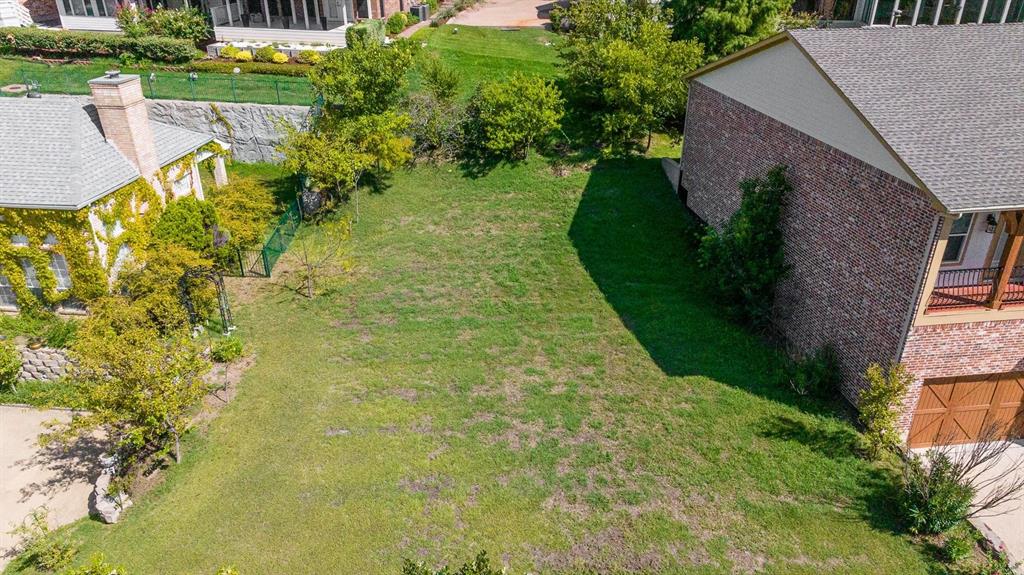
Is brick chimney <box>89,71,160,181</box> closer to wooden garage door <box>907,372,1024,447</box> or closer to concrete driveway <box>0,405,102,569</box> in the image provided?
concrete driveway <box>0,405,102,569</box>

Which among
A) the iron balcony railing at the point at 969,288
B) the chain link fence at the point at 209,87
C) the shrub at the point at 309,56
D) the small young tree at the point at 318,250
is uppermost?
the shrub at the point at 309,56

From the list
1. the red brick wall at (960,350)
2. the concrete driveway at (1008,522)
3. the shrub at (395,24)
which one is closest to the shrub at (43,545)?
the red brick wall at (960,350)

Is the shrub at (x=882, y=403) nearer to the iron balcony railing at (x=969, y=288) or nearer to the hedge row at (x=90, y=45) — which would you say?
the iron balcony railing at (x=969, y=288)

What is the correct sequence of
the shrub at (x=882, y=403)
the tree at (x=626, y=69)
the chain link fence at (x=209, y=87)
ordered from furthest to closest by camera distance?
the chain link fence at (x=209, y=87)
the tree at (x=626, y=69)
the shrub at (x=882, y=403)

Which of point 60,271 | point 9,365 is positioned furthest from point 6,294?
point 9,365

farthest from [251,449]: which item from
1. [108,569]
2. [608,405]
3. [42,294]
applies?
[42,294]

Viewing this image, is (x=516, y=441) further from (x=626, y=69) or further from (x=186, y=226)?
(x=626, y=69)

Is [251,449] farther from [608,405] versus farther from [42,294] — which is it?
[42,294]

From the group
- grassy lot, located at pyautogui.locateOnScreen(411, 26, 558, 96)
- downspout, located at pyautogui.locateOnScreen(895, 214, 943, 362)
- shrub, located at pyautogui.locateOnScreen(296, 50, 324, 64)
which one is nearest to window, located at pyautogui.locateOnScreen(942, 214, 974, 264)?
downspout, located at pyautogui.locateOnScreen(895, 214, 943, 362)
